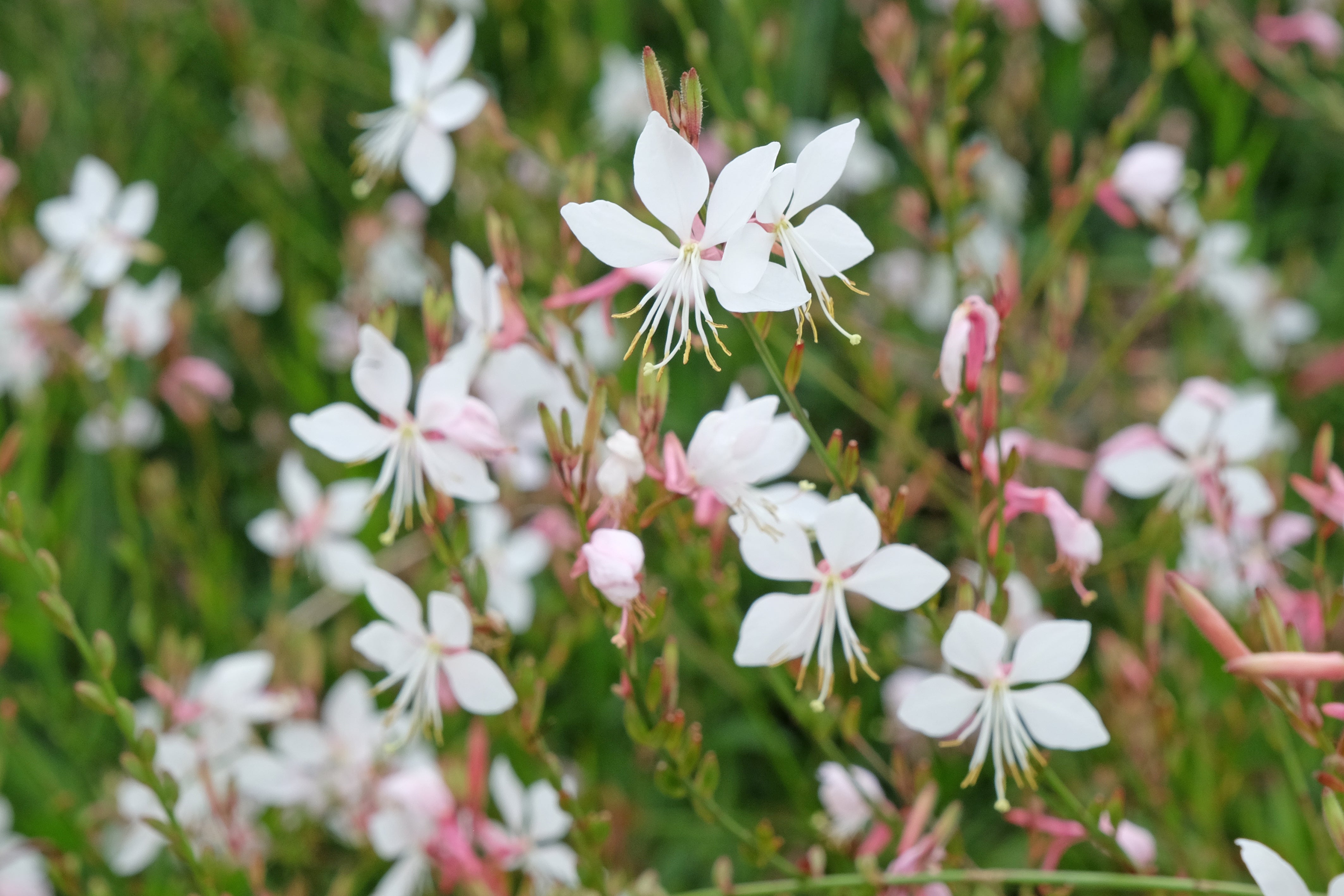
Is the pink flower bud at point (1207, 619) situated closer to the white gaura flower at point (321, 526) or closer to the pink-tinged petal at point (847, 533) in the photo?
the pink-tinged petal at point (847, 533)

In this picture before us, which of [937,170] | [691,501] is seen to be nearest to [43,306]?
[691,501]

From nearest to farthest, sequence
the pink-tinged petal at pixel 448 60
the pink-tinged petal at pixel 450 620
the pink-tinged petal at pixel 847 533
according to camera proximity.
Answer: the pink-tinged petal at pixel 847 533, the pink-tinged petal at pixel 450 620, the pink-tinged petal at pixel 448 60

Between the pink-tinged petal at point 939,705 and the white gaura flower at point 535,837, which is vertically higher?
the pink-tinged petal at point 939,705

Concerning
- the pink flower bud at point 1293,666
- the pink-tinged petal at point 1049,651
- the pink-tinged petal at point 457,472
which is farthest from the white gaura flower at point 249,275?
the pink flower bud at point 1293,666

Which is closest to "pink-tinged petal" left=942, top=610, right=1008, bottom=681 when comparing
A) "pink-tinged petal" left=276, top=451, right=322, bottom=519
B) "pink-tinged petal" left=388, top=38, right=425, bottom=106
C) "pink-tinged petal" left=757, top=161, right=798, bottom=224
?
"pink-tinged petal" left=757, top=161, right=798, bottom=224

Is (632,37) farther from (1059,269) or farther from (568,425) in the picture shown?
(568,425)
